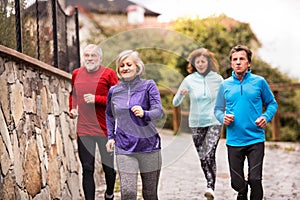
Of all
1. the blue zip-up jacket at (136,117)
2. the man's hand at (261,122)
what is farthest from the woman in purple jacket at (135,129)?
the man's hand at (261,122)

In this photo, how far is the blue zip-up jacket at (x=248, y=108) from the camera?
4430 mm

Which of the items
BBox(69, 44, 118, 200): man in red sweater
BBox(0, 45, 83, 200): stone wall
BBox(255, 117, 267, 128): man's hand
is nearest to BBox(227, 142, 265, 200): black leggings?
BBox(255, 117, 267, 128): man's hand

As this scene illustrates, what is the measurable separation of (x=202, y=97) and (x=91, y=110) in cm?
116

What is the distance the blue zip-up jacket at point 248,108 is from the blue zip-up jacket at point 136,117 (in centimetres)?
72

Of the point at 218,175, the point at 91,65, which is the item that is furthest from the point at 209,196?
the point at 218,175

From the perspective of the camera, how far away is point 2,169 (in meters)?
3.53

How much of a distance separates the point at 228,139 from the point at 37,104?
61.8 inches

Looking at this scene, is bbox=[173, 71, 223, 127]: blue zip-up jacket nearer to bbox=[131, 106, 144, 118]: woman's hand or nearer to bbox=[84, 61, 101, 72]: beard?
bbox=[84, 61, 101, 72]: beard

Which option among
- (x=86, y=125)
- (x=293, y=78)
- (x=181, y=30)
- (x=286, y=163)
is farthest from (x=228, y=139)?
(x=293, y=78)

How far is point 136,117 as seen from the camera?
4051mm

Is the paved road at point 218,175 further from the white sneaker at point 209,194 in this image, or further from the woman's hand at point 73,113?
the woman's hand at point 73,113

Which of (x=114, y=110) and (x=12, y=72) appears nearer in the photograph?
(x=12, y=72)

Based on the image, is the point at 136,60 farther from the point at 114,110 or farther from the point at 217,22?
the point at 217,22

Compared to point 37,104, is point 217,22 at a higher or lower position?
higher
